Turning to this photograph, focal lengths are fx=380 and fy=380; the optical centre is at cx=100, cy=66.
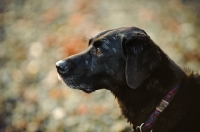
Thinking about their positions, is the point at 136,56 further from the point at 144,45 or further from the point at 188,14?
the point at 188,14

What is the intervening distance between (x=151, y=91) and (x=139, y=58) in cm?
33

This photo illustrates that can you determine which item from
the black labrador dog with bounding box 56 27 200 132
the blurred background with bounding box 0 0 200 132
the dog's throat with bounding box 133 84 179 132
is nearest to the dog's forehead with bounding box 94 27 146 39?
the black labrador dog with bounding box 56 27 200 132

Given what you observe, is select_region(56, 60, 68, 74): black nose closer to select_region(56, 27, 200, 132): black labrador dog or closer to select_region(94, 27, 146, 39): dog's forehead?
select_region(56, 27, 200, 132): black labrador dog

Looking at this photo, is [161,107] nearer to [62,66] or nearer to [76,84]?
[76,84]

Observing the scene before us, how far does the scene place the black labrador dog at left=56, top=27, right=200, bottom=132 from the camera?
11.3 ft

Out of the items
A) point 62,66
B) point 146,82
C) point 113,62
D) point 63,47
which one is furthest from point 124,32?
point 63,47

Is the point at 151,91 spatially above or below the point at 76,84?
below

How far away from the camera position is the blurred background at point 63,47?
6.00 meters

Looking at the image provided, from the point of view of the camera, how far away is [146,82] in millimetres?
3533

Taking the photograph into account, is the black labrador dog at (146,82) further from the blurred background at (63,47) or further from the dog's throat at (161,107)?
the blurred background at (63,47)

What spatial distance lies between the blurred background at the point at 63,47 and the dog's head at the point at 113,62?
169 centimetres

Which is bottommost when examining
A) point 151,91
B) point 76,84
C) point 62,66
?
point 151,91

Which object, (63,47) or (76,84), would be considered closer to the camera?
(76,84)

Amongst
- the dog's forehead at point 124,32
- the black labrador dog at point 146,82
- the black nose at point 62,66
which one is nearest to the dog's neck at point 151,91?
the black labrador dog at point 146,82
